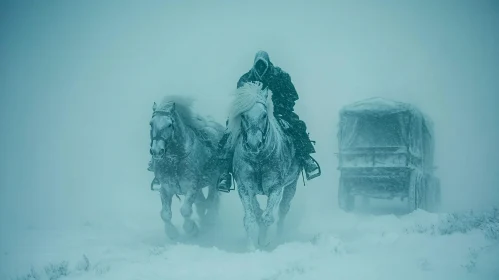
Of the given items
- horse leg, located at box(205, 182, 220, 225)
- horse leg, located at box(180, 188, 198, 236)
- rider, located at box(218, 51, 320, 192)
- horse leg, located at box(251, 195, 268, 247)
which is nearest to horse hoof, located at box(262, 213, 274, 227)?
horse leg, located at box(251, 195, 268, 247)

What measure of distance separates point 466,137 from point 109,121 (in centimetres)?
3214

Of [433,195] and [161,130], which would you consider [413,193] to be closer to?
[433,195]

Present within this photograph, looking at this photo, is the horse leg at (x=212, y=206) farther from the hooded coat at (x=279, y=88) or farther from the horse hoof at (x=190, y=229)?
the hooded coat at (x=279, y=88)

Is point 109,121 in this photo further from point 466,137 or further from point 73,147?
point 466,137

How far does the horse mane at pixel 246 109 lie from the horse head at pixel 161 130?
3.95 feet

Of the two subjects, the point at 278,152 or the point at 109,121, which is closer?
the point at 278,152

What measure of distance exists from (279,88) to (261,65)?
0.62m

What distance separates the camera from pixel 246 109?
5.56 meters

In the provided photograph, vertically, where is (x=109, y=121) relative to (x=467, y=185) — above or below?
above

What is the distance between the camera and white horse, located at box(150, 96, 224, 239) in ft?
21.4

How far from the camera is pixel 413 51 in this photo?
68.9 metres

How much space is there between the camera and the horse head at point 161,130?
20.7ft

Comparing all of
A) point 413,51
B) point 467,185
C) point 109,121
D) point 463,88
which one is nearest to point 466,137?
point 467,185

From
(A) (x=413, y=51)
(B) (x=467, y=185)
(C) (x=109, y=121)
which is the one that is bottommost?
(B) (x=467, y=185)
